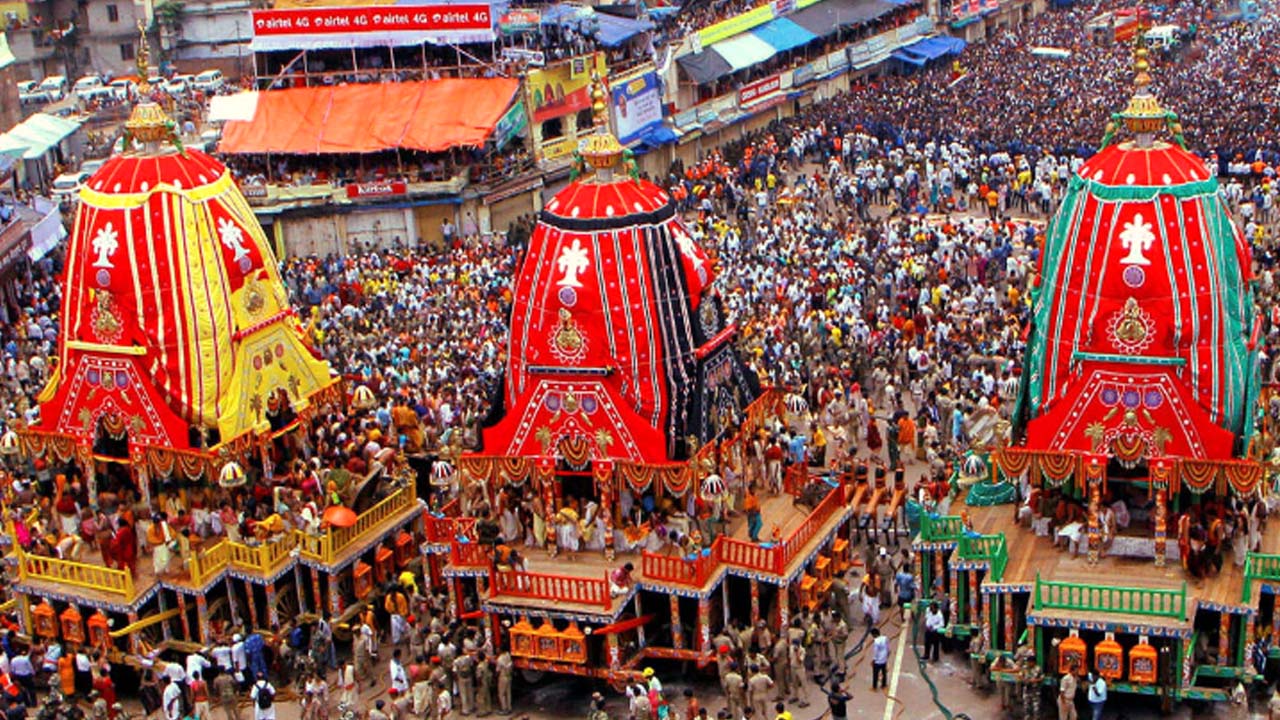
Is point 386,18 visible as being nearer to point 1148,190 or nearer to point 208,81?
point 208,81

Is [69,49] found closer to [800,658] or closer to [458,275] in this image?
[458,275]

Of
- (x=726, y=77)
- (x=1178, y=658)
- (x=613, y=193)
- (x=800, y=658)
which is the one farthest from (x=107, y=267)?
(x=726, y=77)

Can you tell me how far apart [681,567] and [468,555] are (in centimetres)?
345

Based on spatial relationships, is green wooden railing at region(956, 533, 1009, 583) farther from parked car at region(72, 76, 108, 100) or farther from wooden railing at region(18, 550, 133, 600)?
parked car at region(72, 76, 108, 100)

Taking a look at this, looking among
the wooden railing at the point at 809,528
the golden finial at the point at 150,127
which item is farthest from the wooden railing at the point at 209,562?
the wooden railing at the point at 809,528

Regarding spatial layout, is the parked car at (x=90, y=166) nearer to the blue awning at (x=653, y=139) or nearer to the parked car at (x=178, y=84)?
the parked car at (x=178, y=84)

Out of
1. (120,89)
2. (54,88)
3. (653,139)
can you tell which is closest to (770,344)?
(653,139)

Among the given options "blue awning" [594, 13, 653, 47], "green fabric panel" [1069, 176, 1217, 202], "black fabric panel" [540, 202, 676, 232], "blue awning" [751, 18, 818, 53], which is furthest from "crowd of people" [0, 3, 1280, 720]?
"blue awning" [594, 13, 653, 47]

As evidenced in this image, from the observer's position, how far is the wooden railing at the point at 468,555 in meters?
29.0

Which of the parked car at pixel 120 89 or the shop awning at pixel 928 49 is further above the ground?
the parked car at pixel 120 89

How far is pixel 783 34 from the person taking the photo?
72.0 m

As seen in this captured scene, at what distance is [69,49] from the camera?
81000mm

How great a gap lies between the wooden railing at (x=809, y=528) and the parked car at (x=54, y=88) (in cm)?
5416

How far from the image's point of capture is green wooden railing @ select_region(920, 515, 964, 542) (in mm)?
27969
